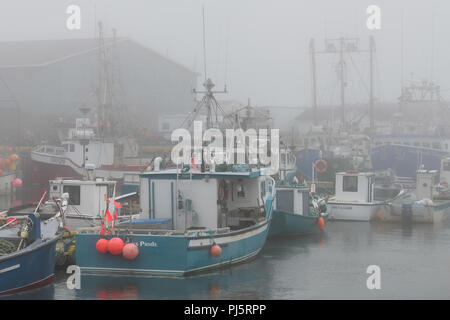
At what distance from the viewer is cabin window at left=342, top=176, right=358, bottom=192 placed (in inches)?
1086

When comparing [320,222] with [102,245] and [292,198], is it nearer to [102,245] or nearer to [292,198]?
[292,198]

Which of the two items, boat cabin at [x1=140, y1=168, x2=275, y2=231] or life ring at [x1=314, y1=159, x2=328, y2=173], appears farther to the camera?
life ring at [x1=314, y1=159, x2=328, y2=173]

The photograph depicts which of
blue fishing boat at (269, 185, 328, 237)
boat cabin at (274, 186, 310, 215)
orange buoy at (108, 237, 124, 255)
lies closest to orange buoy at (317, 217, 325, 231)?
blue fishing boat at (269, 185, 328, 237)

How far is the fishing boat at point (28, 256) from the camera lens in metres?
13.4

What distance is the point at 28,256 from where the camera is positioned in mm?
13711

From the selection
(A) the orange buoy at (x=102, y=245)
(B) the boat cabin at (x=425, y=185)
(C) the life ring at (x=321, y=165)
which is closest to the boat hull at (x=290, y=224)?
(B) the boat cabin at (x=425, y=185)

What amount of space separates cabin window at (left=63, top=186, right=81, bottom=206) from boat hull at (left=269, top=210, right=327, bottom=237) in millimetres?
6759

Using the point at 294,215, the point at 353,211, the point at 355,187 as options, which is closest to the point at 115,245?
the point at 294,215

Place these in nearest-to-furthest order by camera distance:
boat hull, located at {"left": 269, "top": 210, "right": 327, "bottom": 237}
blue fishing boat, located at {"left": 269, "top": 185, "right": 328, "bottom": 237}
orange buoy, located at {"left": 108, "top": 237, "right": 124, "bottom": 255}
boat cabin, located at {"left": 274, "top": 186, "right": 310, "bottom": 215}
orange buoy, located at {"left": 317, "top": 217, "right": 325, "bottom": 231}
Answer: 1. orange buoy, located at {"left": 108, "top": 237, "right": 124, "bottom": 255}
2. boat hull, located at {"left": 269, "top": 210, "right": 327, "bottom": 237}
3. blue fishing boat, located at {"left": 269, "top": 185, "right": 328, "bottom": 237}
4. boat cabin, located at {"left": 274, "top": 186, "right": 310, "bottom": 215}
5. orange buoy, located at {"left": 317, "top": 217, "right": 325, "bottom": 231}

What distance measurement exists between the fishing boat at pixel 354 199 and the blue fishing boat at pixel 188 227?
761cm

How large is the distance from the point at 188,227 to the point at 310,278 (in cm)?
345

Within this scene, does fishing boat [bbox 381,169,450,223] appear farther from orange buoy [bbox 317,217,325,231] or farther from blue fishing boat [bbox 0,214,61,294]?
blue fishing boat [bbox 0,214,61,294]

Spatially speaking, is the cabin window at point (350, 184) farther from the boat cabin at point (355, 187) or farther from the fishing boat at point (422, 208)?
the fishing boat at point (422, 208)
